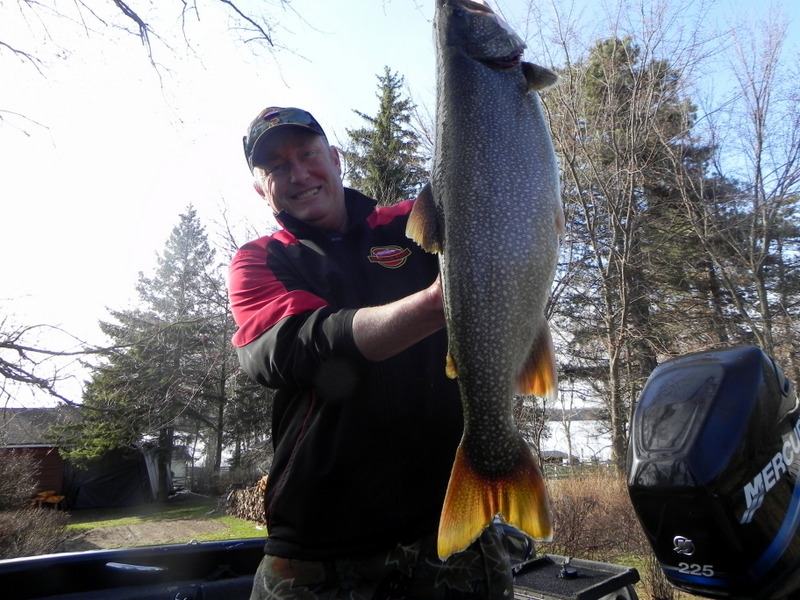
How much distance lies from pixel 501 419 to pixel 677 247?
76.5ft

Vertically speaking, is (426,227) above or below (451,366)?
above

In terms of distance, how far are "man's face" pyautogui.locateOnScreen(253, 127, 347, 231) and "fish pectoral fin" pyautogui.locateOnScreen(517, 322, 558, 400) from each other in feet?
4.19

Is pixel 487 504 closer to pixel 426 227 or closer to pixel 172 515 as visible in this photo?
pixel 426 227

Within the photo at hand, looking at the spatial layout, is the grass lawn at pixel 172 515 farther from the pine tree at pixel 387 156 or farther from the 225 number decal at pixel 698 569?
the 225 number decal at pixel 698 569

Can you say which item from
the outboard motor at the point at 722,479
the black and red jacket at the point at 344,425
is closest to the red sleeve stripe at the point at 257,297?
the black and red jacket at the point at 344,425

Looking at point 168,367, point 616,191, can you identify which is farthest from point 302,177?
point 168,367

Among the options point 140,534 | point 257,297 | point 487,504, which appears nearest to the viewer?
point 487,504

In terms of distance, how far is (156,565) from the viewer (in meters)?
3.63

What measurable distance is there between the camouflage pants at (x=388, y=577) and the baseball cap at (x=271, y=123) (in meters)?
1.82

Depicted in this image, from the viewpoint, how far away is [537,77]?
2117 mm

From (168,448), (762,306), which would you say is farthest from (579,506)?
(168,448)

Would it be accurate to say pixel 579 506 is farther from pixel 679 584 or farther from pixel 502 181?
pixel 502 181

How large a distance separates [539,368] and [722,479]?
37.4 inches

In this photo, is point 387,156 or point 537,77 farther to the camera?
point 387,156
